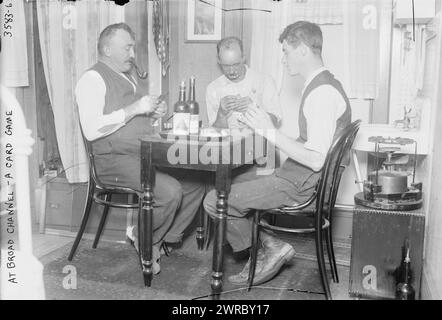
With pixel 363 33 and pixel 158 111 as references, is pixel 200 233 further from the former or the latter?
pixel 363 33

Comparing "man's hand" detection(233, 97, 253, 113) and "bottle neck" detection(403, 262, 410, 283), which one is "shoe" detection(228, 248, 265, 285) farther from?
"man's hand" detection(233, 97, 253, 113)

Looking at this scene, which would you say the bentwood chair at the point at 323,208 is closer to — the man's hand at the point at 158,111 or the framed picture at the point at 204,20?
the man's hand at the point at 158,111

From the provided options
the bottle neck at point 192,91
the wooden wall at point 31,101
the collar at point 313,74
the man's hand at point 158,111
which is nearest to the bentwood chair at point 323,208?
the collar at point 313,74

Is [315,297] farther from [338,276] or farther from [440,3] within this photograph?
[440,3]

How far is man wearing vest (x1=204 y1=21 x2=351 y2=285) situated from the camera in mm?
2166

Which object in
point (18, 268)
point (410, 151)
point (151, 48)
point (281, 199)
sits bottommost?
point (18, 268)

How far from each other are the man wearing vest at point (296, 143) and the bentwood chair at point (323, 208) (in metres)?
0.04

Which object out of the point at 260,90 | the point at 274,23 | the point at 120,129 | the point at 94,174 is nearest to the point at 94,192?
the point at 94,174

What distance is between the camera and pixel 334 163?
237 cm

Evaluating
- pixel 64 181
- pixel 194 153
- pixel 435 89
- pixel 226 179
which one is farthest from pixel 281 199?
pixel 64 181

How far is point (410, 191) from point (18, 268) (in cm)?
179

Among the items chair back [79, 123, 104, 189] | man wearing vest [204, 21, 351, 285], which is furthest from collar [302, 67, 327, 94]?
chair back [79, 123, 104, 189]

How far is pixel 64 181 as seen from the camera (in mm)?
3205

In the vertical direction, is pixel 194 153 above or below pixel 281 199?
above
